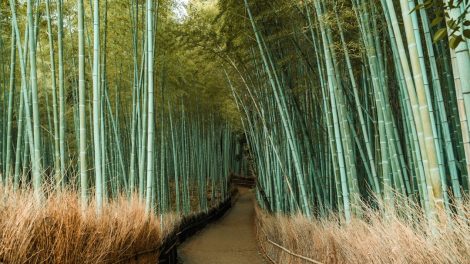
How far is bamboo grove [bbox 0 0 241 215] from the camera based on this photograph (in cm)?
349

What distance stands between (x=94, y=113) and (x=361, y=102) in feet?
9.47

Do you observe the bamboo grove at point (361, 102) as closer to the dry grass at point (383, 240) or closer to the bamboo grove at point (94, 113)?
the dry grass at point (383, 240)

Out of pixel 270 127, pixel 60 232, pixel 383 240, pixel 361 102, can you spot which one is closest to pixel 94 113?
pixel 60 232

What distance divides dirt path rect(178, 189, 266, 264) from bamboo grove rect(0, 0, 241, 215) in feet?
2.53

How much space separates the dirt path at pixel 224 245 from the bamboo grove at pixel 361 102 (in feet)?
2.84

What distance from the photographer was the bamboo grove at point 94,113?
349cm

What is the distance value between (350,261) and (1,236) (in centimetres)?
201

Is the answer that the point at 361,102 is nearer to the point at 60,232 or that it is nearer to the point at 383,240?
the point at 383,240

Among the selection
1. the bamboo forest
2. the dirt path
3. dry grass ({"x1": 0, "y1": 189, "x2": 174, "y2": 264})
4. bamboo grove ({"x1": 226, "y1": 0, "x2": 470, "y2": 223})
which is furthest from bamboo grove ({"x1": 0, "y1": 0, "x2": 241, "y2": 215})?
bamboo grove ({"x1": 226, "y1": 0, "x2": 470, "y2": 223})

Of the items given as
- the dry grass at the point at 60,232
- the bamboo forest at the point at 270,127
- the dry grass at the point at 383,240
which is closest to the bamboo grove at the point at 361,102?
the bamboo forest at the point at 270,127

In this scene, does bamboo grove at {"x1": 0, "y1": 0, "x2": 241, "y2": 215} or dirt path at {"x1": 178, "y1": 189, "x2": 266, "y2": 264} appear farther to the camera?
dirt path at {"x1": 178, "y1": 189, "x2": 266, "y2": 264}

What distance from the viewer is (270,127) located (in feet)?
20.8

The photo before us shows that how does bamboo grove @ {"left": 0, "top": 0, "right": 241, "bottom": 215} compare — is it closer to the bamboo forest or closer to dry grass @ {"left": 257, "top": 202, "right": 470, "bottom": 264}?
the bamboo forest

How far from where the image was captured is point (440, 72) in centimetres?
415
